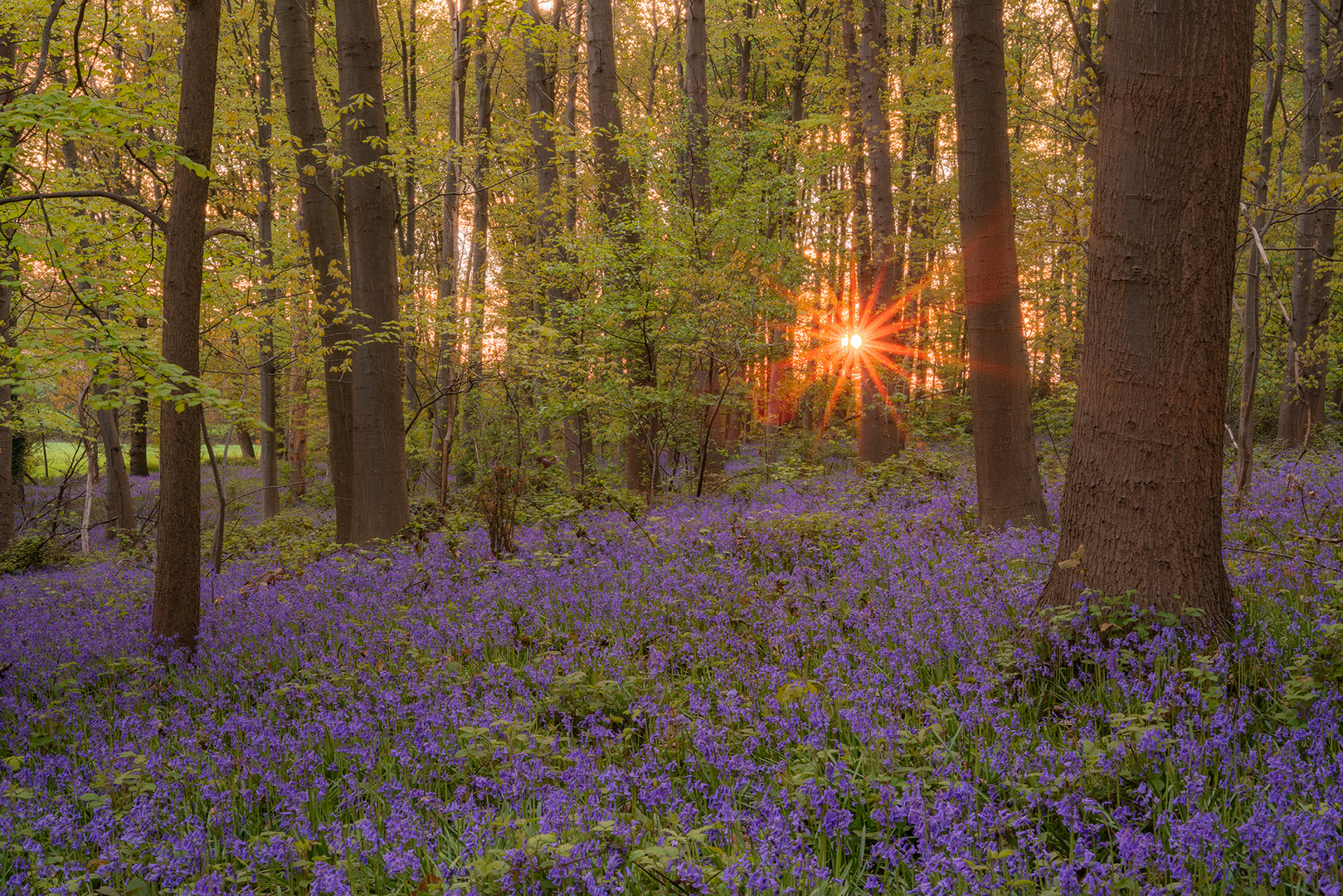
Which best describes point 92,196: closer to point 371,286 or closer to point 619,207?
point 371,286

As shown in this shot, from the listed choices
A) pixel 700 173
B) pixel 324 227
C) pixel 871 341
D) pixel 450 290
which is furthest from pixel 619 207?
pixel 450 290

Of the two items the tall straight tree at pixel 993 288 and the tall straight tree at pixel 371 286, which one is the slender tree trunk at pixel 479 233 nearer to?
the tall straight tree at pixel 371 286

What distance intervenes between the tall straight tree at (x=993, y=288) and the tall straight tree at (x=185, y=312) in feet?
20.7

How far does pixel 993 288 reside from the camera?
22.4 ft

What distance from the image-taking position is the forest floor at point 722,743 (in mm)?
2430

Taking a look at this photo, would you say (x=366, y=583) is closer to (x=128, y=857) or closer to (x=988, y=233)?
(x=128, y=857)

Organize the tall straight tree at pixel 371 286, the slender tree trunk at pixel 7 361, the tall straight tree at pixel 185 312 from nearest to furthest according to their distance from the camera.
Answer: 1. the tall straight tree at pixel 185 312
2. the slender tree trunk at pixel 7 361
3. the tall straight tree at pixel 371 286

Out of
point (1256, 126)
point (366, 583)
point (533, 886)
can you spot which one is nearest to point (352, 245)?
point (366, 583)

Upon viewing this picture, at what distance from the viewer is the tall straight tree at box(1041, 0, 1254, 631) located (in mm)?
3727

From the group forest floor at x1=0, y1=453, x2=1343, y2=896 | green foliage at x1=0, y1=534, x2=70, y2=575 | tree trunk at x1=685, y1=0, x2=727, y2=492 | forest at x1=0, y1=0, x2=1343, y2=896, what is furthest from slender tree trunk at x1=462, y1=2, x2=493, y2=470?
green foliage at x1=0, y1=534, x2=70, y2=575

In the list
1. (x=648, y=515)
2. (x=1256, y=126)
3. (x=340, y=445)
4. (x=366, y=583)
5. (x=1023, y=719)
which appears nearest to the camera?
(x=1023, y=719)

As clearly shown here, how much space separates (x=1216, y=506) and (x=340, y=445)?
35.6 feet

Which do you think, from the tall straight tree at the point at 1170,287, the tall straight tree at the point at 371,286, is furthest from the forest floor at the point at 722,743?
the tall straight tree at the point at 371,286

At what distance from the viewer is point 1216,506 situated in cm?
382
